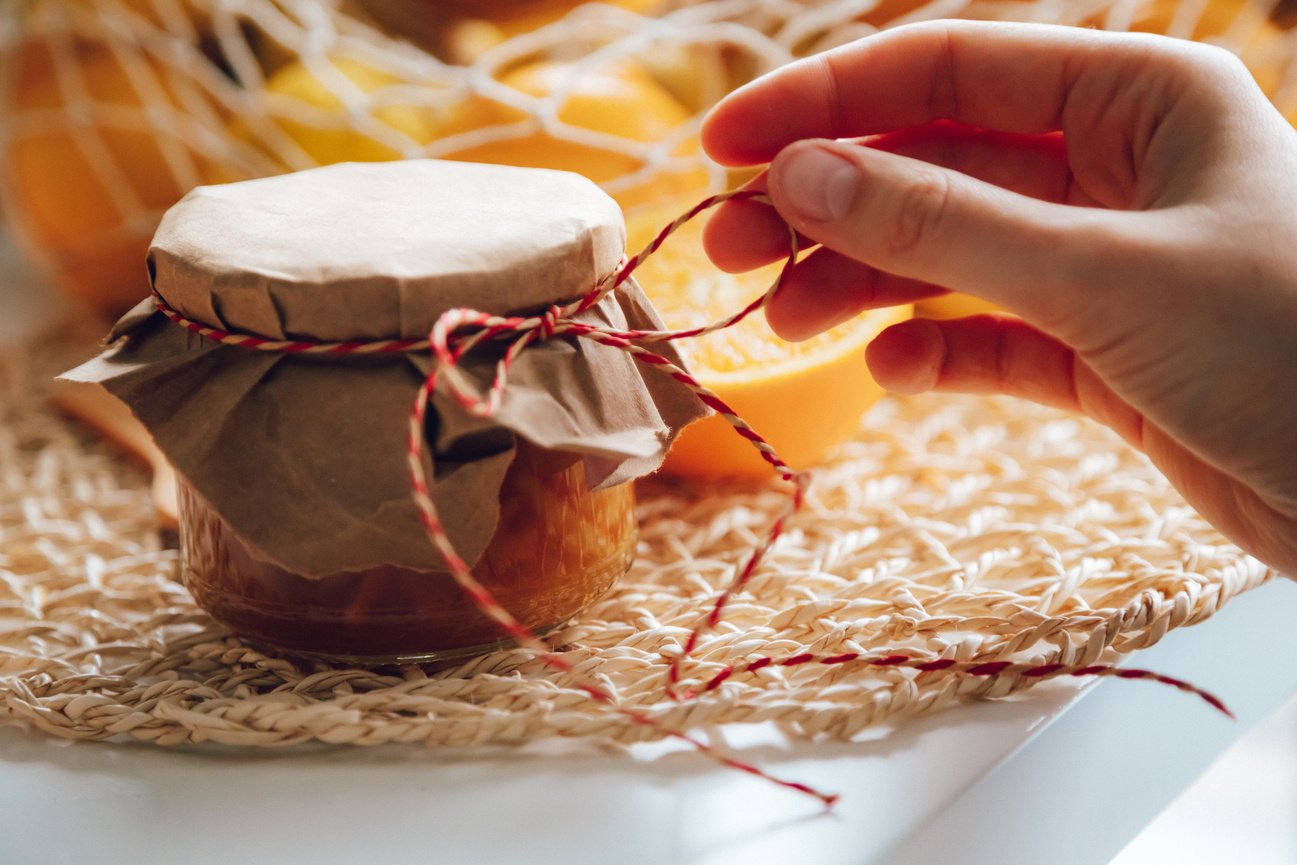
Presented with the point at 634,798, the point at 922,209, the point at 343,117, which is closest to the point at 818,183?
the point at 922,209

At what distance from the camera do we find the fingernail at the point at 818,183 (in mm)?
498

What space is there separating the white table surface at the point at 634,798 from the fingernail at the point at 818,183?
23cm

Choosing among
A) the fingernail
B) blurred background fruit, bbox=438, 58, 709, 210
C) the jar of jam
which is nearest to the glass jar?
the jar of jam

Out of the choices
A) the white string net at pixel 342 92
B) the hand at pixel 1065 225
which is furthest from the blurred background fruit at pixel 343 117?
the hand at pixel 1065 225

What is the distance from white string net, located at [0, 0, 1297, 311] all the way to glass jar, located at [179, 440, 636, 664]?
373 millimetres

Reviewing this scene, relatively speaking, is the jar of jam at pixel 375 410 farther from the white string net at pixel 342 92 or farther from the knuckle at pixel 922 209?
the white string net at pixel 342 92

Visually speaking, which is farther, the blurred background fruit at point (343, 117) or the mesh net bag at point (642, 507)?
the blurred background fruit at point (343, 117)

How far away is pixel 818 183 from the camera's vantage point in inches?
19.8

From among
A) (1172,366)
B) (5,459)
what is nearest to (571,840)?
(1172,366)

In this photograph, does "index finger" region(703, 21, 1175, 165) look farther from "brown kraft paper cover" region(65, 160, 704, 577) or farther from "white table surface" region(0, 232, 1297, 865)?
"white table surface" region(0, 232, 1297, 865)

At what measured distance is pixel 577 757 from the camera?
523mm

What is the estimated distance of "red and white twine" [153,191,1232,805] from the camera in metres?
0.43

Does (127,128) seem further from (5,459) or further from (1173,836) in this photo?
(1173,836)

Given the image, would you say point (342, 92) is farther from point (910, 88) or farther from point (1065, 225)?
point (1065, 225)
